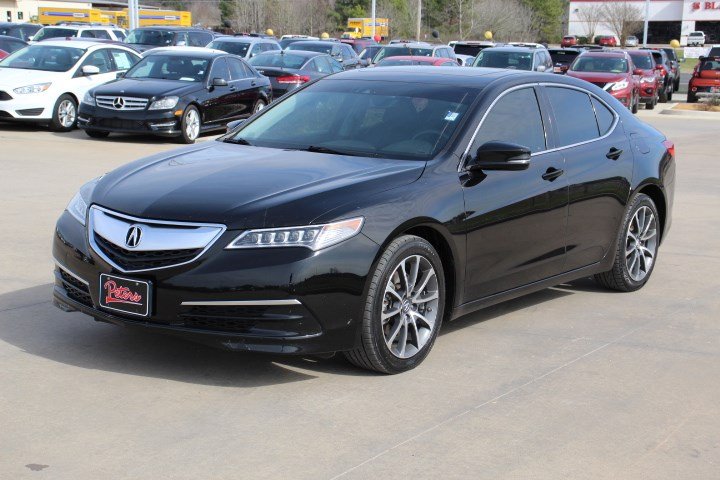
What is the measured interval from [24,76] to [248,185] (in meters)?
14.3

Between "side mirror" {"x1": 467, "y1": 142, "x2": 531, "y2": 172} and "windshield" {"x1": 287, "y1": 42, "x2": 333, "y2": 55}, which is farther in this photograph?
"windshield" {"x1": 287, "y1": 42, "x2": 333, "y2": 55}

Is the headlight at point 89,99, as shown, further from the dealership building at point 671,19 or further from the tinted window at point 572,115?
the dealership building at point 671,19

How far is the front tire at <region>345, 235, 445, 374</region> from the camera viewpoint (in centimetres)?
547

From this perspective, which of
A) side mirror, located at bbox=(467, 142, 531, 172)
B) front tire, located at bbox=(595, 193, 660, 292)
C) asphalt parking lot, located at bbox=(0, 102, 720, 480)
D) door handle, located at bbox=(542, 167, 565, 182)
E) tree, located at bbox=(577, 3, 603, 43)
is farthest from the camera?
tree, located at bbox=(577, 3, 603, 43)

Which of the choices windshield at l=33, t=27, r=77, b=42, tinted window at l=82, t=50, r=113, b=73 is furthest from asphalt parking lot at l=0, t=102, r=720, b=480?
windshield at l=33, t=27, r=77, b=42

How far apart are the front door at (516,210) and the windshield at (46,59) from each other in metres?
14.1

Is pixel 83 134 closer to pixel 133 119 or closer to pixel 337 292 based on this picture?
pixel 133 119

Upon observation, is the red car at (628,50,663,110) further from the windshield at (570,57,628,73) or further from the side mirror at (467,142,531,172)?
the side mirror at (467,142,531,172)

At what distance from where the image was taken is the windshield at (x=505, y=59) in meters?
27.0

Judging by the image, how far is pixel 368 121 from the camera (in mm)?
6574

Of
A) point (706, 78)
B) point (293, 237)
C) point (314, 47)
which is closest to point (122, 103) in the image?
point (293, 237)

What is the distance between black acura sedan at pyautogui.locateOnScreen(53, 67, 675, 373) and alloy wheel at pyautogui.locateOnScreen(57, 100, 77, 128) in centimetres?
1245

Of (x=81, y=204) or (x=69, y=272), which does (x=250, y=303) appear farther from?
(x=81, y=204)

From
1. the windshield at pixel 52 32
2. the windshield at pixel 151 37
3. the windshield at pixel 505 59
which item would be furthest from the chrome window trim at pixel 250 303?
the windshield at pixel 52 32
